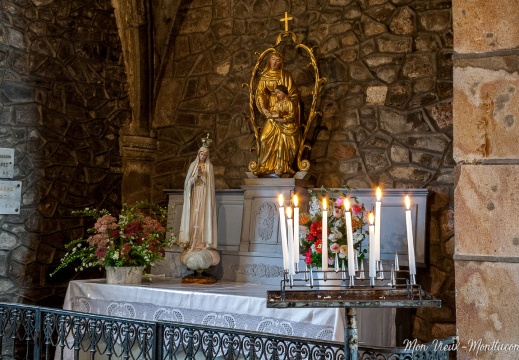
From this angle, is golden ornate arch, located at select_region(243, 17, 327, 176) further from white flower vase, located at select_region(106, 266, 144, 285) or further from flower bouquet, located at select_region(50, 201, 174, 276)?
white flower vase, located at select_region(106, 266, 144, 285)

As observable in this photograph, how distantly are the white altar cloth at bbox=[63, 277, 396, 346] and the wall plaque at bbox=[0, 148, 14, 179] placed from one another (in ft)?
4.21

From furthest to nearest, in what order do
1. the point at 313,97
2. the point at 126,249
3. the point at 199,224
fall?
the point at 313,97 → the point at 199,224 → the point at 126,249

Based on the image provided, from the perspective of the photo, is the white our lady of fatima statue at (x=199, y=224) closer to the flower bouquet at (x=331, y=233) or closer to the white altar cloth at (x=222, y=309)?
the white altar cloth at (x=222, y=309)

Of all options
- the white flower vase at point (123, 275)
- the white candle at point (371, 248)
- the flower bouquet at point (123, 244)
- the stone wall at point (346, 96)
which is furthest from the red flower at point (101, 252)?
the white candle at point (371, 248)

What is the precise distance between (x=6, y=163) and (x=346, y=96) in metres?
3.32

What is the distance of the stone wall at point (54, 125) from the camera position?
255 inches

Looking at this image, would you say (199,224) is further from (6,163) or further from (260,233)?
(6,163)

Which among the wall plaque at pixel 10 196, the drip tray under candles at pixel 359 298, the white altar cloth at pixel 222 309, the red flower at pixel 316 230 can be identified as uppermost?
the wall plaque at pixel 10 196

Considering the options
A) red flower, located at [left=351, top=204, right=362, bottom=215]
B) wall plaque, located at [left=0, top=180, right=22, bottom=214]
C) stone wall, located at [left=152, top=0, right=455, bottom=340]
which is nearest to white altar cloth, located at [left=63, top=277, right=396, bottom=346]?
red flower, located at [left=351, top=204, right=362, bottom=215]

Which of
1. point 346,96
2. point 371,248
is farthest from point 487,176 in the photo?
point 346,96

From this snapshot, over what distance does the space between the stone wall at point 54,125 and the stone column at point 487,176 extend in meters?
4.91

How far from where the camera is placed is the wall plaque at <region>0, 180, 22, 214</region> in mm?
6355

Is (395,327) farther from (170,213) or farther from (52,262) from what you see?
(52,262)

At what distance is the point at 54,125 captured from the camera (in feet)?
22.4
